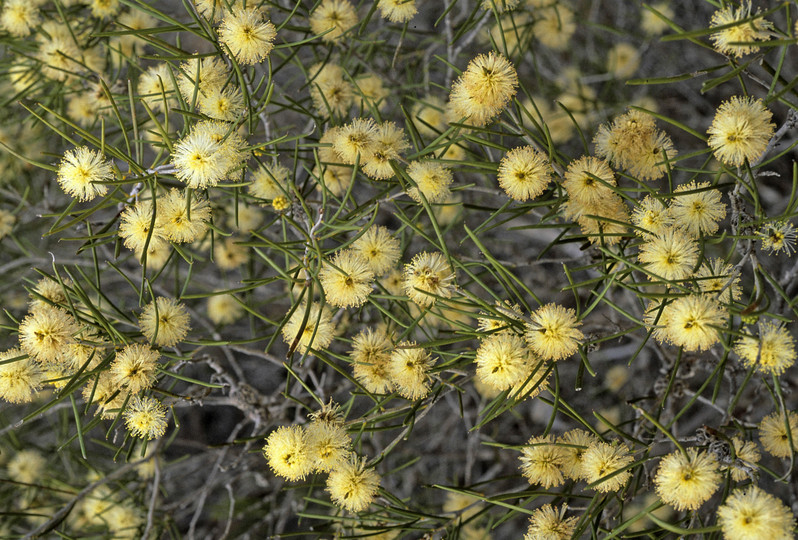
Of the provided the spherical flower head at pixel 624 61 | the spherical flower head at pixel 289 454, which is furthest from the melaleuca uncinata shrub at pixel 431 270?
the spherical flower head at pixel 624 61

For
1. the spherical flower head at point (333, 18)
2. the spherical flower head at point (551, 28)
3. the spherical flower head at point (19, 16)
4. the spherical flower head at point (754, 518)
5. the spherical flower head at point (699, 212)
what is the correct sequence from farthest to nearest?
the spherical flower head at point (551, 28), the spherical flower head at point (19, 16), the spherical flower head at point (333, 18), the spherical flower head at point (699, 212), the spherical flower head at point (754, 518)

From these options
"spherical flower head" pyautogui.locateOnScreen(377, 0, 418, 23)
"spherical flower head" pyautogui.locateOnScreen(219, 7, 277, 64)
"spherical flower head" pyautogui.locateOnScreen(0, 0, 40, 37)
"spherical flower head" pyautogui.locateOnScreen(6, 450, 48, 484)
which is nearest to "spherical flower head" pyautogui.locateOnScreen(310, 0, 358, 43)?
"spherical flower head" pyautogui.locateOnScreen(377, 0, 418, 23)

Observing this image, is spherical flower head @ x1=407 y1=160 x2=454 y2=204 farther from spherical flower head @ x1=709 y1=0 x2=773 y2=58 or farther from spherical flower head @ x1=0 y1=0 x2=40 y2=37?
spherical flower head @ x1=0 y1=0 x2=40 y2=37

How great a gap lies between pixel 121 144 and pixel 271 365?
0.97 metres

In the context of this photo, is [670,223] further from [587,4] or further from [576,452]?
[587,4]

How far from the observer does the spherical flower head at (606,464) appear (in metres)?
0.77

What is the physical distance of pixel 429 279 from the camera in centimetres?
77

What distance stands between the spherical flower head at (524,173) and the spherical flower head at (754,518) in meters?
0.44

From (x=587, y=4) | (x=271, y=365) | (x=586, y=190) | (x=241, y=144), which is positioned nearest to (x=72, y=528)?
(x=271, y=365)

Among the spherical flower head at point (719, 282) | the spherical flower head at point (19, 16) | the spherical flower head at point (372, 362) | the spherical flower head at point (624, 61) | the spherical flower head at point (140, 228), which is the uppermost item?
the spherical flower head at point (624, 61)

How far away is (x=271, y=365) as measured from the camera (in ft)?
6.85

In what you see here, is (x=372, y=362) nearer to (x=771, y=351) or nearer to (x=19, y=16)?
(x=771, y=351)

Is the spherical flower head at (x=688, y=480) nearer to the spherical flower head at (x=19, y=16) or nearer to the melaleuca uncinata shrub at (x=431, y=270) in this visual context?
the melaleuca uncinata shrub at (x=431, y=270)

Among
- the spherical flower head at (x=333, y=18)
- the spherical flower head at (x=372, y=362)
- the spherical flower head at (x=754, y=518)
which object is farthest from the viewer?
the spherical flower head at (x=333, y=18)
